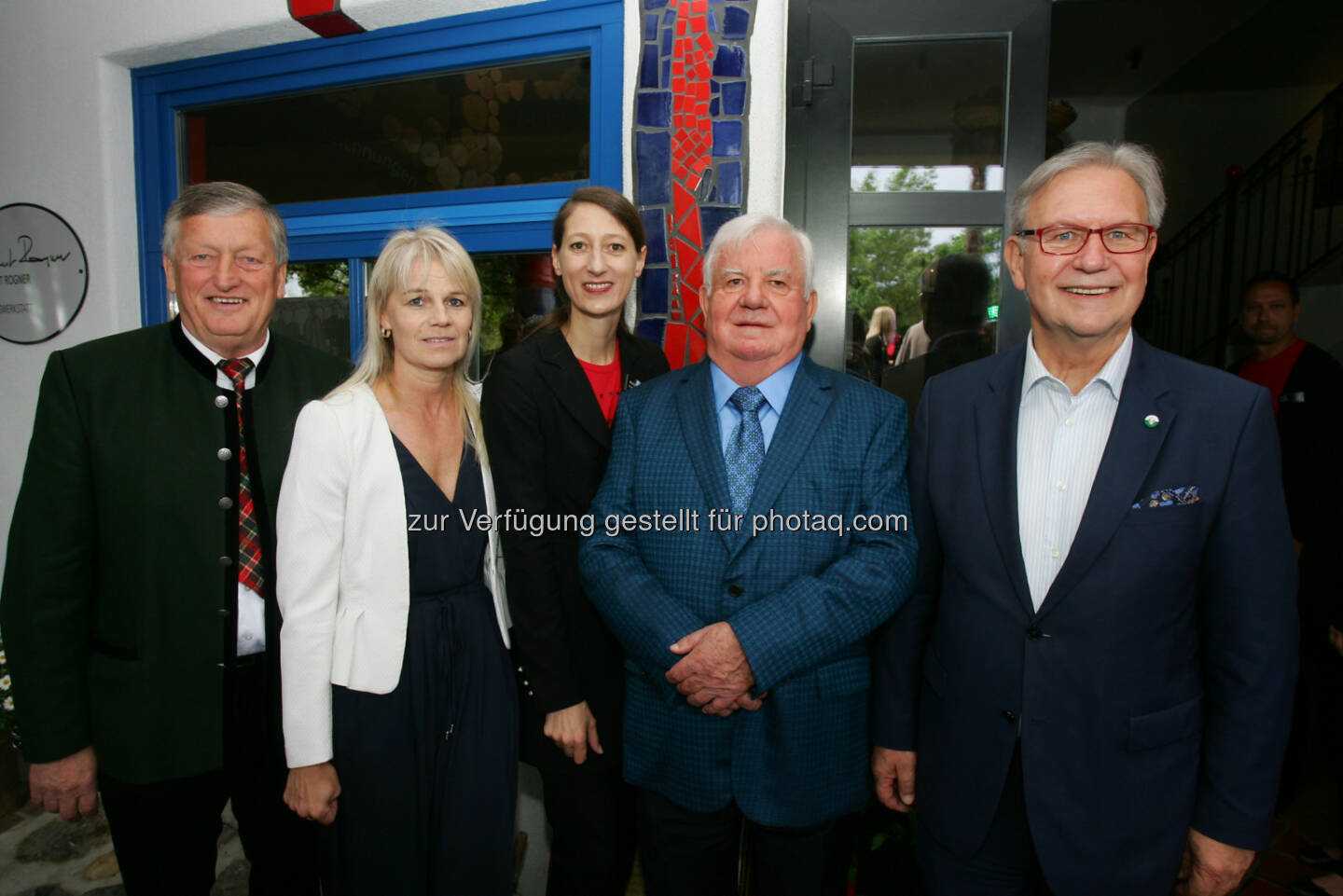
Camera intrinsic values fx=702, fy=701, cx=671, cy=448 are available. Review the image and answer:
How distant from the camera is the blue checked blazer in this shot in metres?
1.46

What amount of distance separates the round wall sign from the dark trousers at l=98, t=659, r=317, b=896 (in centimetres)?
260

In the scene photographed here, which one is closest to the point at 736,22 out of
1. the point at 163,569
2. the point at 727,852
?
→ the point at 163,569

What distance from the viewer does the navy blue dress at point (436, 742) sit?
1.54m

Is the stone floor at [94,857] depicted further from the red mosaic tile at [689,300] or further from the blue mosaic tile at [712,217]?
the blue mosaic tile at [712,217]

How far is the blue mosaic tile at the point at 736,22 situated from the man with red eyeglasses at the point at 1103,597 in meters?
1.26

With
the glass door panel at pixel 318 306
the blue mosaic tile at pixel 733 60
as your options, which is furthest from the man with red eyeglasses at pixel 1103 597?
the glass door panel at pixel 318 306

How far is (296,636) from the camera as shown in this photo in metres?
1.49

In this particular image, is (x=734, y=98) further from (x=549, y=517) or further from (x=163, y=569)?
(x=163, y=569)

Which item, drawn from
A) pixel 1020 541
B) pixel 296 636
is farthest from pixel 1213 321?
pixel 296 636

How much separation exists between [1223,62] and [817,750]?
29.6ft

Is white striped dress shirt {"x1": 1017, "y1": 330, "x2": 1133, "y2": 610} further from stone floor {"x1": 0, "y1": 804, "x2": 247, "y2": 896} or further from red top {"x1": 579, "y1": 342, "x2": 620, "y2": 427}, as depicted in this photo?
stone floor {"x1": 0, "y1": 804, "x2": 247, "y2": 896}

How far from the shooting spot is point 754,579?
1508mm

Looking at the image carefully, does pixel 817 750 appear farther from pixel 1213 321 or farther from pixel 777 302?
pixel 1213 321

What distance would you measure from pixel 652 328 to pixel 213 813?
1.84 m
